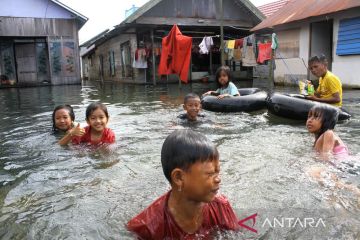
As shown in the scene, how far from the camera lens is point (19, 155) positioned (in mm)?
5121

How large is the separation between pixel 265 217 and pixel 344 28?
1199 cm

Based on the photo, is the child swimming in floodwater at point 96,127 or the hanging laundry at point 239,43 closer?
the child swimming in floodwater at point 96,127

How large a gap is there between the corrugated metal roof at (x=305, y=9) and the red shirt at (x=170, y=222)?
437 inches

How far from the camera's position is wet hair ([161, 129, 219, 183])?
1.97 m

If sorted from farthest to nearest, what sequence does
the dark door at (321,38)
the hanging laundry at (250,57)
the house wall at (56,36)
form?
the house wall at (56,36)
the hanging laundry at (250,57)
the dark door at (321,38)

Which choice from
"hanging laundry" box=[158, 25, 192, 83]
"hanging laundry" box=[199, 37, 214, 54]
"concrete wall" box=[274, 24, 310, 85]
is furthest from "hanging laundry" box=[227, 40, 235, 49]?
"hanging laundry" box=[158, 25, 192, 83]

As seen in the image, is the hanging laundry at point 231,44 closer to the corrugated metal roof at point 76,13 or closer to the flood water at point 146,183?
the corrugated metal roof at point 76,13

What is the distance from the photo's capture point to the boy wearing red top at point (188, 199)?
198 centimetres

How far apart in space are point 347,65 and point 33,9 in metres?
15.8

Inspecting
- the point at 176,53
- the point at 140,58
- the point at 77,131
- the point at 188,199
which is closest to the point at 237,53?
the point at 176,53

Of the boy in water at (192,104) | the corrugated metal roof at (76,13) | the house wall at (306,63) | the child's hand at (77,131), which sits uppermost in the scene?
the corrugated metal roof at (76,13)

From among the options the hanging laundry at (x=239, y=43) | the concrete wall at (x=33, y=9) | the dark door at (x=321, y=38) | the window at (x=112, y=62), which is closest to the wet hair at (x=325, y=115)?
the dark door at (x=321, y=38)

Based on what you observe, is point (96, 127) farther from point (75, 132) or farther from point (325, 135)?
point (325, 135)

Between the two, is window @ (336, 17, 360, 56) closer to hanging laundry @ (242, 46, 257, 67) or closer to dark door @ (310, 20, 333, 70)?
dark door @ (310, 20, 333, 70)
